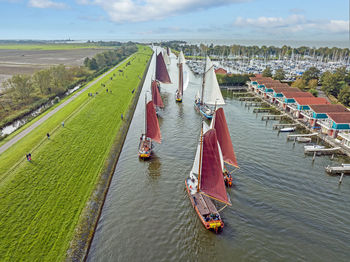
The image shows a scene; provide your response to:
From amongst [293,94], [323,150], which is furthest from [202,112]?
[323,150]

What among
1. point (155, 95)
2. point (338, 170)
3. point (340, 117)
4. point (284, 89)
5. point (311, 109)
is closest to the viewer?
point (338, 170)

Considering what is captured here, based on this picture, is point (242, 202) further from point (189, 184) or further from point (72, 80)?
point (72, 80)

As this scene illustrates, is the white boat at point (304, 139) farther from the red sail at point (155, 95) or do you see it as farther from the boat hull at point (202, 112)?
the red sail at point (155, 95)

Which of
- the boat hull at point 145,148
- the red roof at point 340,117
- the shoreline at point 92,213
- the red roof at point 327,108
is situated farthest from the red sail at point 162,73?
the red roof at point 340,117

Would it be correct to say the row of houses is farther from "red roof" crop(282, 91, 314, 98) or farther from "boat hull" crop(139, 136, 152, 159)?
"boat hull" crop(139, 136, 152, 159)

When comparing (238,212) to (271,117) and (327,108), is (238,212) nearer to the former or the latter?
(327,108)

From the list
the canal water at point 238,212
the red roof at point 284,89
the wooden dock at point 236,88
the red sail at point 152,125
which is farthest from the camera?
the wooden dock at point 236,88

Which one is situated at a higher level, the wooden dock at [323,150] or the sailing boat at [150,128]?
the sailing boat at [150,128]

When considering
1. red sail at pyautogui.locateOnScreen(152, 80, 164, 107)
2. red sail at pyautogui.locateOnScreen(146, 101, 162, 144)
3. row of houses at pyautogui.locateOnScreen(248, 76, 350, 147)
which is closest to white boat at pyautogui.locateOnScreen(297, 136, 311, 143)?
row of houses at pyautogui.locateOnScreen(248, 76, 350, 147)
